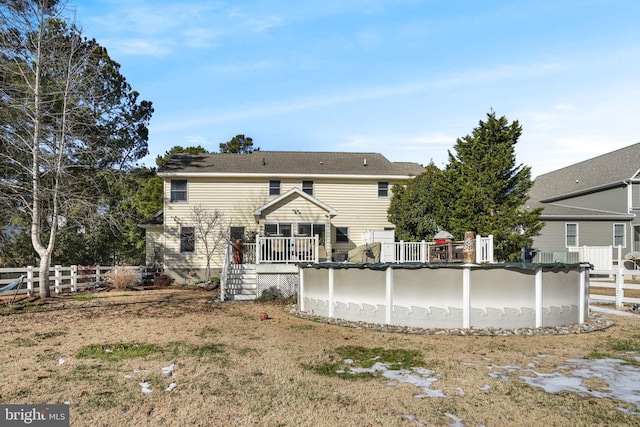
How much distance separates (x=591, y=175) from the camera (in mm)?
29016

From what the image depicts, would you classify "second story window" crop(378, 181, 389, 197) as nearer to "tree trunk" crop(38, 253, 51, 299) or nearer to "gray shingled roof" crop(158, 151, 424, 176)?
"gray shingled roof" crop(158, 151, 424, 176)

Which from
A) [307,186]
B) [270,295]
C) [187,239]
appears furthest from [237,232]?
[270,295]

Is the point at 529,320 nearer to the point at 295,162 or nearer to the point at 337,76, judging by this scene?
the point at 337,76

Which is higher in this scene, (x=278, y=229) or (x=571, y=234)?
(x=278, y=229)

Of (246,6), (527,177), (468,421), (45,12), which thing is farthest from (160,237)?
(468,421)

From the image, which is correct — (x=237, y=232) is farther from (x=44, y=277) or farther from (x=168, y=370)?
(x=168, y=370)

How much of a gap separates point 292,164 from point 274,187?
1878 millimetres

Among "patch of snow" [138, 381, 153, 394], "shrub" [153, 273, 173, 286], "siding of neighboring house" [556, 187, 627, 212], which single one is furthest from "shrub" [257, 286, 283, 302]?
"siding of neighboring house" [556, 187, 627, 212]

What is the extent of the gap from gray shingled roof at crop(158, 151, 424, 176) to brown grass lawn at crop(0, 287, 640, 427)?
1297 cm

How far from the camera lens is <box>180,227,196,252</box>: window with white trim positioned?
21094 millimetres

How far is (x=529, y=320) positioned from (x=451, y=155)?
37.0 ft

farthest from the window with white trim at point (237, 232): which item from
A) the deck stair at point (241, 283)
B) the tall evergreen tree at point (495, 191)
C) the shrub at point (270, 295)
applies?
the tall evergreen tree at point (495, 191)

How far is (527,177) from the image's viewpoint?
17.4 meters

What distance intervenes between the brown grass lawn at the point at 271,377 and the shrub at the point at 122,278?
8061 mm
